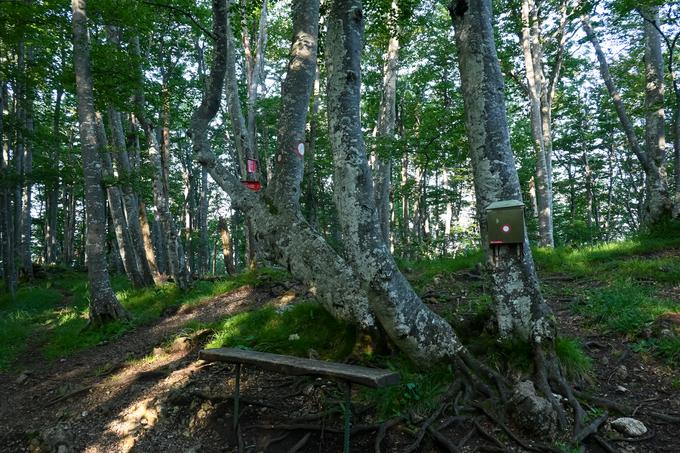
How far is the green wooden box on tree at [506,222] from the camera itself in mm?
3617

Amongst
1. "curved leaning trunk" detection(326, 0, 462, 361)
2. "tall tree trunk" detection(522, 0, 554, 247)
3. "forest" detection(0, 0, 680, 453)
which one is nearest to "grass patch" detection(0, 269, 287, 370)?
"forest" detection(0, 0, 680, 453)

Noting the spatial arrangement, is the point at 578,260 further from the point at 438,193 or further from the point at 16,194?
the point at 16,194

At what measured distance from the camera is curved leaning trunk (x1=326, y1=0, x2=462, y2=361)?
3.72m

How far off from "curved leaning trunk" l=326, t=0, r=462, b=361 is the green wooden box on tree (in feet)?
3.21

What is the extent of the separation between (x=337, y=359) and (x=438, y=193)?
1748 centimetres

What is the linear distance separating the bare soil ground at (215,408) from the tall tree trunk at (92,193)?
2.29 meters

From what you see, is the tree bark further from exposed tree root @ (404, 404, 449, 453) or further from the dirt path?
the dirt path

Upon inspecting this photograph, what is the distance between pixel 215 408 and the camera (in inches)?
Answer: 163

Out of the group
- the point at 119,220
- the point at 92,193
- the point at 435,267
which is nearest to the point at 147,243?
the point at 119,220

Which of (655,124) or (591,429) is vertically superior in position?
(655,124)

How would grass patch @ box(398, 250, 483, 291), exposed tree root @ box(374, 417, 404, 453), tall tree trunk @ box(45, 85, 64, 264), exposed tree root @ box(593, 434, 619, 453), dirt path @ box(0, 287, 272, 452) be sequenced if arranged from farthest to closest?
tall tree trunk @ box(45, 85, 64, 264), grass patch @ box(398, 250, 483, 291), dirt path @ box(0, 287, 272, 452), exposed tree root @ box(374, 417, 404, 453), exposed tree root @ box(593, 434, 619, 453)

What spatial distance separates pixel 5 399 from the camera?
17.3 feet

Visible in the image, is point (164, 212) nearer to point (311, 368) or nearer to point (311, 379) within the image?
point (311, 379)

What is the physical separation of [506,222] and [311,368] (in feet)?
7.29
